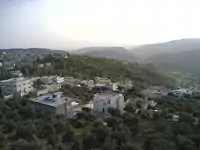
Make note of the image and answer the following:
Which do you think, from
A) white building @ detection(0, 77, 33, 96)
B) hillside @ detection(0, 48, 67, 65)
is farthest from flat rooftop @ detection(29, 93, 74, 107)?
hillside @ detection(0, 48, 67, 65)

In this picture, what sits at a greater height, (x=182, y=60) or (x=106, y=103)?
(x=106, y=103)

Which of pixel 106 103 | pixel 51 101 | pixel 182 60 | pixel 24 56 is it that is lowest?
pixel 182 60

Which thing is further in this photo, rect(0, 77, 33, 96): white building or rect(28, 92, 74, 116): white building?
rect(0, 77, 33, 96): white building

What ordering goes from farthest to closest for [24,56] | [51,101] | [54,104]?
1. [24,56]
2. [51,101]
3. [54,104]

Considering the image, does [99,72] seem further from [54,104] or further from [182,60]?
[182,60]

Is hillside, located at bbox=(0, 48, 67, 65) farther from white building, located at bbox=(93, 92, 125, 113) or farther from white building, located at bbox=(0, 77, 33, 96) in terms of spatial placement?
white building, located at bbox=(93, 92, 125, 113)

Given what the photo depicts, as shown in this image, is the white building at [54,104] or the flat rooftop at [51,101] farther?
the flat rooftop at [51,101]

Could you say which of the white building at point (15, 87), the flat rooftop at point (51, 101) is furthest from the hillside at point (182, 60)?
the flat rooftop at point (51, 101)

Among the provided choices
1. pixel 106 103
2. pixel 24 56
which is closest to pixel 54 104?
pixel 106 103

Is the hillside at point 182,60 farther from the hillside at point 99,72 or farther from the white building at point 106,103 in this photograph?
the white building at point 106,103
